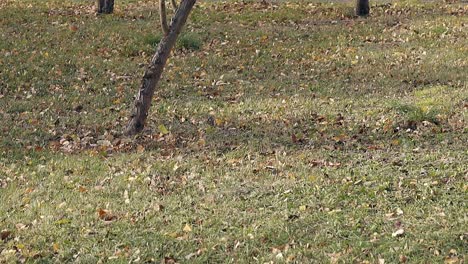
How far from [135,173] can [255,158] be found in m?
1.22

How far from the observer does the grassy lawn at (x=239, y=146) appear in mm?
5430

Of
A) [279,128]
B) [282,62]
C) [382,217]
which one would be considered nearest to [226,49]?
[282,62]

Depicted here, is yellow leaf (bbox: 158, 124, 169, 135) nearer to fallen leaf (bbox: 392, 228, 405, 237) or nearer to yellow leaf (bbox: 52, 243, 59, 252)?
yellow leaf (bbox: 52, 243, 59, 252)

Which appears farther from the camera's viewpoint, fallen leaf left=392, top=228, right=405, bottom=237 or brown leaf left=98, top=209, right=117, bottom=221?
brown leaf left=98, top=209, right=117, bottom=221

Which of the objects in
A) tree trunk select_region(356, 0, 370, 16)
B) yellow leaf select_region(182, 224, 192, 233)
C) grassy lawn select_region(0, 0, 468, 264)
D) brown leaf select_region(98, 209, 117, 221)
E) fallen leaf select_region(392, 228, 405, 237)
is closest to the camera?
fallen leaf select_region(392, 228, 405, 237)

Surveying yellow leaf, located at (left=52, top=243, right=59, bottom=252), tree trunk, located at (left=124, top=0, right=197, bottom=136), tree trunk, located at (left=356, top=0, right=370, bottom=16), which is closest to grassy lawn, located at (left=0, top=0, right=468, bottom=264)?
yellow leaf, located at (left=52, top=243, right=59, bottom=252)

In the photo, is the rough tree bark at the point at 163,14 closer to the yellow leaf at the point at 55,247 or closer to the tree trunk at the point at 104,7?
the yellow leaf at the point at 55,247

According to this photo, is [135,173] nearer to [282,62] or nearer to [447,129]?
[447,129]

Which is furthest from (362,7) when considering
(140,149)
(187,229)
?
(187,229)

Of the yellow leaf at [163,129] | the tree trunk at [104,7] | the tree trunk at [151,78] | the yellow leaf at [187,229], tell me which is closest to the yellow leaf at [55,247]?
the yellow leaf at [187,229]

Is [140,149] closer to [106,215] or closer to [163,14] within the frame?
[163,14]

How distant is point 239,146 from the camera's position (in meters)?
7.91

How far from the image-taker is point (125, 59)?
13.2 m

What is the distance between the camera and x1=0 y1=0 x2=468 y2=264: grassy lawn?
543cm
